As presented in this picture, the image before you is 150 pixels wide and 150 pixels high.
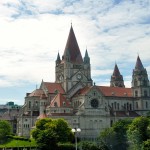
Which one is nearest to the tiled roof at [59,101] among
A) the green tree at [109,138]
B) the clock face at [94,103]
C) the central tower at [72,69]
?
the clock face at [94,103]

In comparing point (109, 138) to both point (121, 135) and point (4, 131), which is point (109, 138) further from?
point (4, 131)

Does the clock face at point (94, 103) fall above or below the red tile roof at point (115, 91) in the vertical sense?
below

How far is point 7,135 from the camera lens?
10462 cm

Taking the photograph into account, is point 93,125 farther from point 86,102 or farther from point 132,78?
point 132,78

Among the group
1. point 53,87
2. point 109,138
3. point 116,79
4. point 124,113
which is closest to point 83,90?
point 53,87

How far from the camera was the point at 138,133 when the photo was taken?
81500 millimetres

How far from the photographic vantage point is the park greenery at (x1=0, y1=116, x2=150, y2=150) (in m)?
81.2

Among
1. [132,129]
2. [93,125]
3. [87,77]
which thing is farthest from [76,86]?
[132,129]

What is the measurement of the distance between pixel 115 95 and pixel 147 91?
12.2m

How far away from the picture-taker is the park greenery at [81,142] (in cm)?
8125

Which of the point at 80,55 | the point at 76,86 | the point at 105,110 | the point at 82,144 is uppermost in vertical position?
the point at 80,55

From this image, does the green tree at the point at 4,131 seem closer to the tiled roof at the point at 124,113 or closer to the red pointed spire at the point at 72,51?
the red pointed spire at the point at 72,51

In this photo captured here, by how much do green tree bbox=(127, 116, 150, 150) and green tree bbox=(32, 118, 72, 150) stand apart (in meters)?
17.0

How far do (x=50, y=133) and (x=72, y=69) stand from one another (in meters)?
41.8
